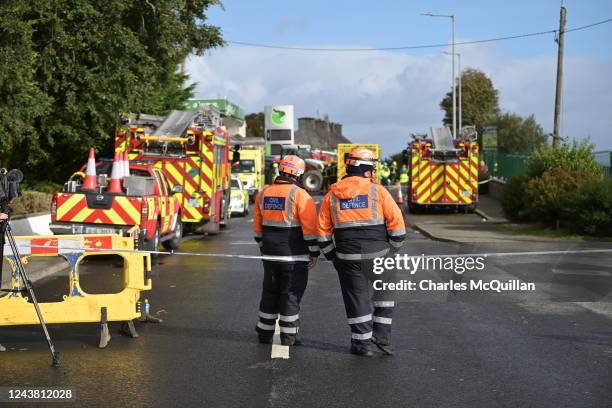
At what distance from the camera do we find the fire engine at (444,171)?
31.3 m

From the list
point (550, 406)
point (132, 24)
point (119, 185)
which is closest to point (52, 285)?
point (119, 185)

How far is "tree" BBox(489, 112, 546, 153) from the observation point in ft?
217

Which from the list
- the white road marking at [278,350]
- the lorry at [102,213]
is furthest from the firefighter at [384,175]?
the white road marking at [278,350]

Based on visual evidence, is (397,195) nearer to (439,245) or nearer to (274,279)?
(439,245)

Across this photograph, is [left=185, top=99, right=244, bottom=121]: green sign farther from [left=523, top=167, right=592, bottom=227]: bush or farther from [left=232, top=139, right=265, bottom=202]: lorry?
[left=523, top=167, right=592, bottom=227]: bush

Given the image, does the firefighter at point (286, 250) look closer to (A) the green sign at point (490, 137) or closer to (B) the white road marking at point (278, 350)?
(B) the white road marking at point (278, 350)

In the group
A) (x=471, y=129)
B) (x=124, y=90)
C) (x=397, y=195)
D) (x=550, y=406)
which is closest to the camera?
(x=550, y=406)

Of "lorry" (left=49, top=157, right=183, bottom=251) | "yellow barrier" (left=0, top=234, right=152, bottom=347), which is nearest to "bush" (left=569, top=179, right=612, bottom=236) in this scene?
"lorry" (left=49, top=157, right=183, bottom=251)

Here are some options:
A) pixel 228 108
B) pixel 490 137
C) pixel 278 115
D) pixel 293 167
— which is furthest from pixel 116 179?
pixel 278 115

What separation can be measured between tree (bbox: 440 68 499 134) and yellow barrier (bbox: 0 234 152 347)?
6882 cm

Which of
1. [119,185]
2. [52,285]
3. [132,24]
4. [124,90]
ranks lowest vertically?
[52,285]

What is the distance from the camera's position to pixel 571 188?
76.1 ft

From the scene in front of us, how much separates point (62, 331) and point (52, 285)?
424cm

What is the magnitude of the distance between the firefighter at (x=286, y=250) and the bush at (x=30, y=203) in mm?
14191
